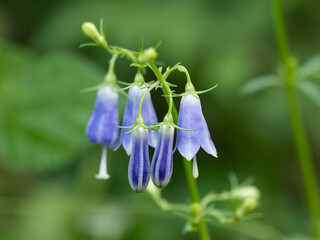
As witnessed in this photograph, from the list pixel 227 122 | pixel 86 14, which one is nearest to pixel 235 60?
pixel 227 122

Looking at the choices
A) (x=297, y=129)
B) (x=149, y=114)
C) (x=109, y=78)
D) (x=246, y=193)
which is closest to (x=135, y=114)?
(x=149, y=114)

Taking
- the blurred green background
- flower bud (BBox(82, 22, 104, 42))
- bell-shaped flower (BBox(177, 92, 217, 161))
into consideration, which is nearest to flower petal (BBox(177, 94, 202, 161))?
bell-shaped flower (BBox(177, 92, 217, 161))

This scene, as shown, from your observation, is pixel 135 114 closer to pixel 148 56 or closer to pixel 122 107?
pixel 148 56

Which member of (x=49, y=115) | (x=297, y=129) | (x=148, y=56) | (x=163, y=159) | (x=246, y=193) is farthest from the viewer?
(x=49, y=115)

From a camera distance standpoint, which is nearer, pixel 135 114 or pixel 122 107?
pixel 135 114

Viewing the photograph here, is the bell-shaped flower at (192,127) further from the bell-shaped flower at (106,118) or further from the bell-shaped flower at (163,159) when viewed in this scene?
the bell-shaped flower at (106,118)

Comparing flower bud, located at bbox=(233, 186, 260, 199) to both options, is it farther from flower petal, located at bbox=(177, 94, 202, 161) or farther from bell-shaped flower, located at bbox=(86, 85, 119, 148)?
bell-shaped flower, located at bbox=(86, 85, 119, 148)

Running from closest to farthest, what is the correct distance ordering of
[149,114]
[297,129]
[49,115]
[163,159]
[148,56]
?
[148,56] → [163,159] → [149,114] → [297,129] → [49,115]
